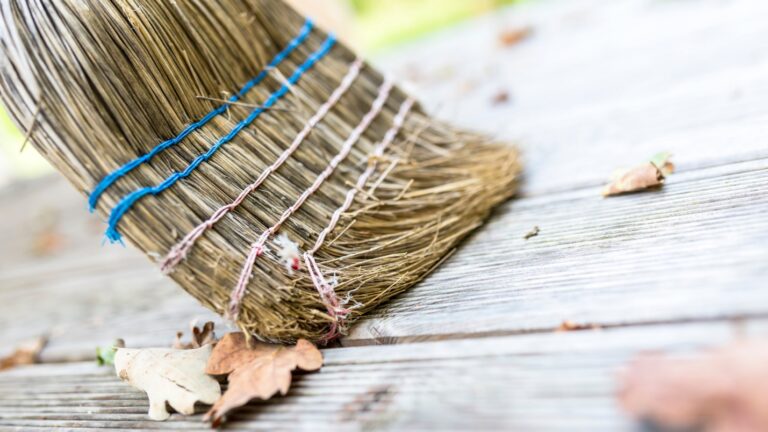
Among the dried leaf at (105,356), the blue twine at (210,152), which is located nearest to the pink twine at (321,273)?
the blue twine at (210,152)

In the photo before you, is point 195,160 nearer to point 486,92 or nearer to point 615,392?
point 615,392

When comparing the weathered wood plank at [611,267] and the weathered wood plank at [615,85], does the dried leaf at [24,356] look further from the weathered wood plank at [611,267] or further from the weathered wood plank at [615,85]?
the weathered wood plank at [615,85]

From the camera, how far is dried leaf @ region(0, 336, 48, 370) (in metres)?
1.82

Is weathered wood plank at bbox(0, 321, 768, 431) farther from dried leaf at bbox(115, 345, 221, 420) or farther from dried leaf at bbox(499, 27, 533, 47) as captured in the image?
dried leaf at bbox(499, 27, 533, 47)

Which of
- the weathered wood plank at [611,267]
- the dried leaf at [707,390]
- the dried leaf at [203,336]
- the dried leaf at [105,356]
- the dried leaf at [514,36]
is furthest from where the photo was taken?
the dried leaf at [514,36]

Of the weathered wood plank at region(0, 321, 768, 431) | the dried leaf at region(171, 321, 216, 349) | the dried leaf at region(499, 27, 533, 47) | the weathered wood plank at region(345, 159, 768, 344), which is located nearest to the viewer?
the weathered wood plank at region(0, 321, 768, 431)

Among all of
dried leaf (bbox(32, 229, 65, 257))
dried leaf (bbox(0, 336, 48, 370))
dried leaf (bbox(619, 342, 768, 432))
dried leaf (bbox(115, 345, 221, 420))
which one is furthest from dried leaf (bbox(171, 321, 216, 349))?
dried leaf (bbox(32, 229, 65, 257))

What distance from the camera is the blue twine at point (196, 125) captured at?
47.7 inches

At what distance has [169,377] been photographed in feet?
4.22

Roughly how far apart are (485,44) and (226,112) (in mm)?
2559

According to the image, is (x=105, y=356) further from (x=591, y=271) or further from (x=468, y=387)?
(x=591, y=271)

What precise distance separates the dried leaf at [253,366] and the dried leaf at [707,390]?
59 cm

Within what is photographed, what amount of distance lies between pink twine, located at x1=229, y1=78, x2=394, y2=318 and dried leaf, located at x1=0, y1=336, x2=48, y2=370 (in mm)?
946

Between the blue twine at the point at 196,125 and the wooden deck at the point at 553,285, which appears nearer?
the wooden deck at the point at 553,285
